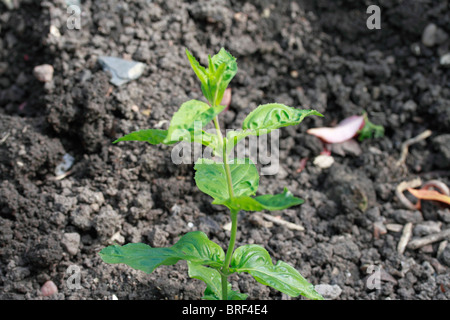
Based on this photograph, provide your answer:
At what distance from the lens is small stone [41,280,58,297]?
290 centimetres

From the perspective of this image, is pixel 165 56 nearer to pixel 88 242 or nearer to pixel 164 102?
pixel 164 102

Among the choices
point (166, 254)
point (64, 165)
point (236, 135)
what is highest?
point (236, 135)

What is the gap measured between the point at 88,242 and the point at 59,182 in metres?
0.53

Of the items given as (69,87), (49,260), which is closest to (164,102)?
(69,87)

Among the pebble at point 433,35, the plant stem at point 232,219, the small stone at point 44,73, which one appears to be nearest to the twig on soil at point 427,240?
the plant stem at point 232,219

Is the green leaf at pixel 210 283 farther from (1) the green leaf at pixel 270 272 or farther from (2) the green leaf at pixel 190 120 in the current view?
(2) the green leaf at pixel 190 120

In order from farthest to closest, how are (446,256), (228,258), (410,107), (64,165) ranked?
(410,107) < (64,165) < (446,256) < (228,258)

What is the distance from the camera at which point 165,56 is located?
3.86 meters

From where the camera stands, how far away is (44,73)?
3.76 meters

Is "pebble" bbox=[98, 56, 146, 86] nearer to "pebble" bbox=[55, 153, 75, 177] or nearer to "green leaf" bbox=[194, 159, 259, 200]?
"pebble" bbox=[55, 153, 75, 177]

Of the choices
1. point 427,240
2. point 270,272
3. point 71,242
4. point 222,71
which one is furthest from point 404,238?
point 71,242

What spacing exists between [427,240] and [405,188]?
49cm

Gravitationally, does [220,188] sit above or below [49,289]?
above

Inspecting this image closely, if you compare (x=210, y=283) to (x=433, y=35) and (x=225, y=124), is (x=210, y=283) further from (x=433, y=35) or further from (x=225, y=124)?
(x=433, y=35)
